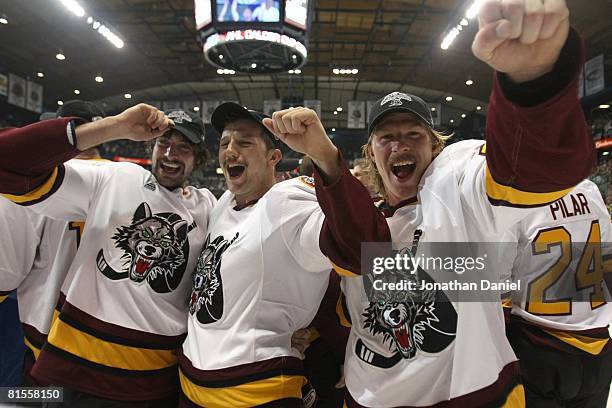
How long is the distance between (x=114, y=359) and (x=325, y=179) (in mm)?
1106

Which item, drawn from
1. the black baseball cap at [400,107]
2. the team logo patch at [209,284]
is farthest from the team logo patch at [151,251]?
the black baseball cap at [400,107]

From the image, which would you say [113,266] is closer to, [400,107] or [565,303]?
[400,107]

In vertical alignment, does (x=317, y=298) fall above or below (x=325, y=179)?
below

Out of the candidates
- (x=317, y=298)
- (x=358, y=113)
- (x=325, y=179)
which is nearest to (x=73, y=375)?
(x=317, y=298)

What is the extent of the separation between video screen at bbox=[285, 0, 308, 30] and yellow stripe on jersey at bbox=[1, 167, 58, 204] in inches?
192

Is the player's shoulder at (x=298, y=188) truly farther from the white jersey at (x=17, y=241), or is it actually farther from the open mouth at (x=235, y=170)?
the white jersey at (x=17, y=241)

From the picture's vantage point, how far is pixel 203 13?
19.0 ft

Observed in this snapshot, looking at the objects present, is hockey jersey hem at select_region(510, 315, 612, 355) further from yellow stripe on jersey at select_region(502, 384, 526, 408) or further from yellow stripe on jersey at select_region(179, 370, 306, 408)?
yellow stripe on jersey at select_region(179, 370, 306, 408)

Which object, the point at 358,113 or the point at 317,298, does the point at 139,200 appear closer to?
the point at 317,298

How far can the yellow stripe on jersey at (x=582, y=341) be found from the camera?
161 centimetres

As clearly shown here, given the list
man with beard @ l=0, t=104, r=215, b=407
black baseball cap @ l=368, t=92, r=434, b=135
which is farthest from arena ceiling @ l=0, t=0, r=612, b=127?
man with beard @ l=0, t=104, r=215, b=407

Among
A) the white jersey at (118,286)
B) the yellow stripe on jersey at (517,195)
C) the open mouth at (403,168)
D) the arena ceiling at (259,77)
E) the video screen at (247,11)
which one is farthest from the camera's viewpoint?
the arena ceiling at (259,77)

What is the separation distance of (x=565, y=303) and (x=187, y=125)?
1.82 m

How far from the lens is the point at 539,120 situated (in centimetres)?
68
